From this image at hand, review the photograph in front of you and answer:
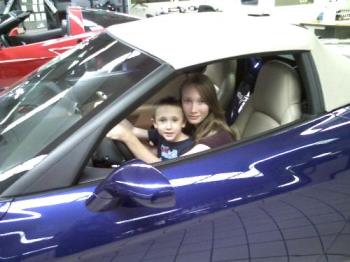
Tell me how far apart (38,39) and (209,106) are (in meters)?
3.60

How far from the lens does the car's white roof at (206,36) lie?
1560 millimetres

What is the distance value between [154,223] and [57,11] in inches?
180

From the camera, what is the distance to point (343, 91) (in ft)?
6.17

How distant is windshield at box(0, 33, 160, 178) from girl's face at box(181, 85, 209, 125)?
1.18 feet

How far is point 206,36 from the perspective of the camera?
1668 millimetres

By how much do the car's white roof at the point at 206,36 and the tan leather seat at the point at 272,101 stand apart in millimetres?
174

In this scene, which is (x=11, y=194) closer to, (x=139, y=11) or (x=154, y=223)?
(x=154, y=223)

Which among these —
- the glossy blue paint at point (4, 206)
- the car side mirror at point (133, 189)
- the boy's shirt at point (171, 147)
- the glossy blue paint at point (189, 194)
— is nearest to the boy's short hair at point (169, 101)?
the boy's shirt at point (171, 147)

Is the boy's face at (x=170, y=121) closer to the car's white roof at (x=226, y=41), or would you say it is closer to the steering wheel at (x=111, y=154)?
the steering wheel at (x=111, y=154)

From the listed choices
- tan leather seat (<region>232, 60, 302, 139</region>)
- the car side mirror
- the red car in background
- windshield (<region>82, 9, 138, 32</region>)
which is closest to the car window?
tan leather seat (<region>232, 60, 302, 139</region>)

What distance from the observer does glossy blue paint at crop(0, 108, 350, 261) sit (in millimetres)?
1235

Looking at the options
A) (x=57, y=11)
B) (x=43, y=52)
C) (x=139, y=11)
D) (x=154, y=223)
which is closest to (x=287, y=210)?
(x=154, y=223)

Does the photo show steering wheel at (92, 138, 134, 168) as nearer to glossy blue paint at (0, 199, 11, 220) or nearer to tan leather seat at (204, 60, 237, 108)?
glossy blue paint at (0, 199, 11, 220)

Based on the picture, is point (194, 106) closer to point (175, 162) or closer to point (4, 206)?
point (175, 162)
